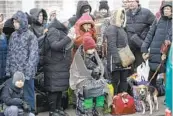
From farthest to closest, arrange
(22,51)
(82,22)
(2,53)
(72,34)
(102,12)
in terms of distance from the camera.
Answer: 1. (102,12)
2. (72,34)
3. (82,22)
4. (2,53)
5. (22,51)

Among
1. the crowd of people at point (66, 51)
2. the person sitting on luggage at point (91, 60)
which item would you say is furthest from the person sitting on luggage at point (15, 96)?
the person sitting on luggage at point (91, 60)

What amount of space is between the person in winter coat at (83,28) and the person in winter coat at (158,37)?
96 centimetres

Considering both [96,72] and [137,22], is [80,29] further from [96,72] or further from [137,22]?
[137,22]

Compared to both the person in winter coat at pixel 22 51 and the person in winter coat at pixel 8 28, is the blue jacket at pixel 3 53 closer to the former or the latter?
the person in winter coat at pixel 22 51

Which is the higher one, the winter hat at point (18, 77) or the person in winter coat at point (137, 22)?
the person in winter coat at point (137, 22)

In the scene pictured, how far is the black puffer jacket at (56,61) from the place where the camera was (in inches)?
284

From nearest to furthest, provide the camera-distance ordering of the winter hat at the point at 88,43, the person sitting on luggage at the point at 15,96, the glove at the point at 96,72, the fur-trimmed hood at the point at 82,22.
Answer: the person sitting on luggage at the point at 15,96, the winter hat at the point at 88,43, the glove at the point at 96,72, the fur-trimmed hood at the point at 82,22

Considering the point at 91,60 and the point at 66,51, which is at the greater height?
the point at 66,51

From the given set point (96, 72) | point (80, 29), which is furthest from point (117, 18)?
point (96, 72)

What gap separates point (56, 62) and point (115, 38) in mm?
1124

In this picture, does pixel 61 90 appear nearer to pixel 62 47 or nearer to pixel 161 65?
pixel 62 47

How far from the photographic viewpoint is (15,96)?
21.8 feet

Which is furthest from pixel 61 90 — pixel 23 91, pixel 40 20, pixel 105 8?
pixel 105 8

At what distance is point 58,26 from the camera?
23.8ft
